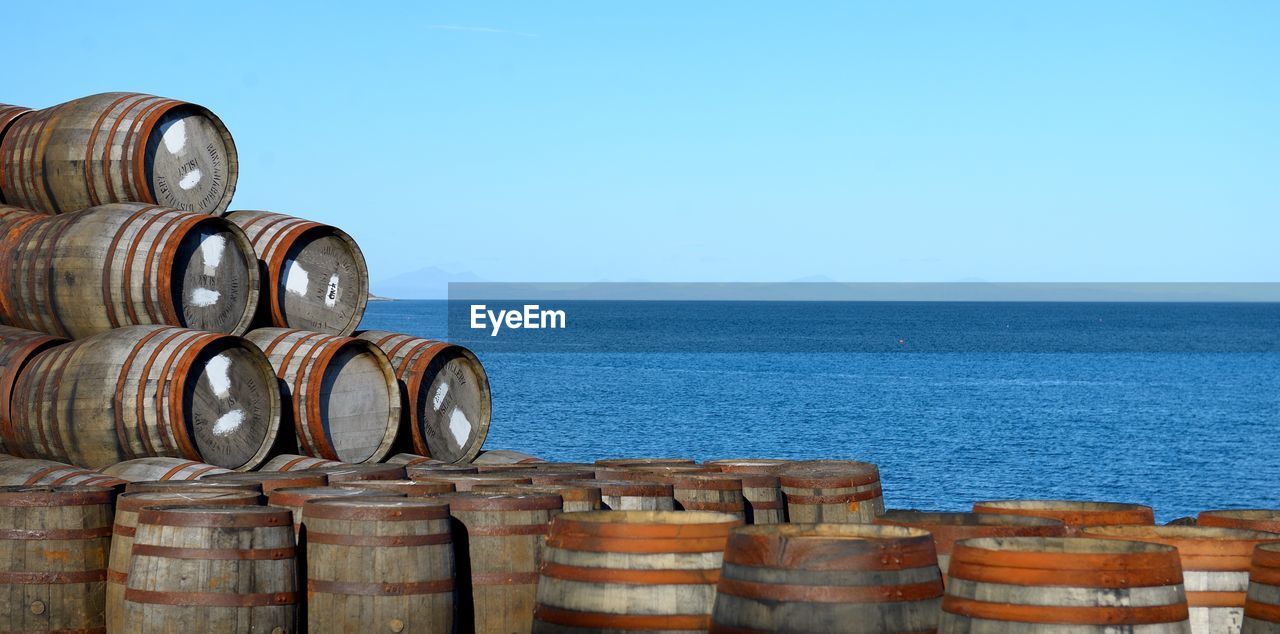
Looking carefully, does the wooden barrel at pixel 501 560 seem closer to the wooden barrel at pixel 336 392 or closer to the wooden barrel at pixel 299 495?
the wooden barrel at pixel 299 495

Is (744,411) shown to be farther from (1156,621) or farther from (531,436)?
(1156,621)

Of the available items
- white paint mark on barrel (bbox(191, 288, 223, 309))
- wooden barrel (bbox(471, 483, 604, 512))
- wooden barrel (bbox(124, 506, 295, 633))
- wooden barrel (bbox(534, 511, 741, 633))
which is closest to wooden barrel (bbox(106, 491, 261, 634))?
wooden barrel (bbox(124, 506, 295, 633))

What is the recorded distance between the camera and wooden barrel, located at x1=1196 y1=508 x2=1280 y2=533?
817 centimetres

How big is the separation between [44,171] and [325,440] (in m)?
3.94

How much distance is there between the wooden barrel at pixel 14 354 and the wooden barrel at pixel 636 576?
8.41 metres

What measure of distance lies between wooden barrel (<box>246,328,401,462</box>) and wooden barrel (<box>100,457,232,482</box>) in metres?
1.58

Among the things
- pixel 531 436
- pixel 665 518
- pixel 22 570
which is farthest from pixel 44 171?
pixel 531 436

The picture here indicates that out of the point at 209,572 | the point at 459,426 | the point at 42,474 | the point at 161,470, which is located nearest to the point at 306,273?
the point at 459,426

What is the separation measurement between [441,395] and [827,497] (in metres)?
5.65

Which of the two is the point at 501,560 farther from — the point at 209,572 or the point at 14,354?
the point at 14,354

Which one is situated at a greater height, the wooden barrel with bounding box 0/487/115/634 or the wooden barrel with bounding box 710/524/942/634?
the wooden barrel with bounding box 710/524/942/634

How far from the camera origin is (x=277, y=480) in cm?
1038

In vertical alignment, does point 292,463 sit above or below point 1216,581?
below

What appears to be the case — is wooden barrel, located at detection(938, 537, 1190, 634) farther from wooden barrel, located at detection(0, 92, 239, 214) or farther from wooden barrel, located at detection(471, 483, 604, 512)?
wooden barrel, located at detection(0, 92, 239, 214)
